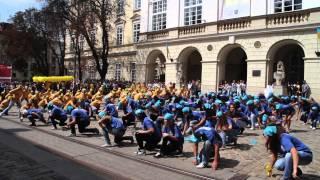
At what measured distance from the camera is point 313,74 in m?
25.0

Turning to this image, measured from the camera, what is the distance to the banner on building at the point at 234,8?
28750 millimetres

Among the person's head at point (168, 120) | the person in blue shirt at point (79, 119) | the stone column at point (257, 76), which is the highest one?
the stone column at point (257, 76)

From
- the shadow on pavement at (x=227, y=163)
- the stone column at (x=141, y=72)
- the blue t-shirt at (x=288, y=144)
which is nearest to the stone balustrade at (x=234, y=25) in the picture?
the stone column at (x=141, y=72)

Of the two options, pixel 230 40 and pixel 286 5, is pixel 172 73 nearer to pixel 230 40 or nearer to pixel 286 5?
pixel 230 40

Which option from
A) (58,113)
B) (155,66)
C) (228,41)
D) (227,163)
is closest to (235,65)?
(228,41)

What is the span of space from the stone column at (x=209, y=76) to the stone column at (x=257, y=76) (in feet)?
11.1

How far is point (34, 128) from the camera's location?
55.0ft

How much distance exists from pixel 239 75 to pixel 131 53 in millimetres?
14149

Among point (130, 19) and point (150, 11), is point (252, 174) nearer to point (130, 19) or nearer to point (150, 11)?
point (150, 11)

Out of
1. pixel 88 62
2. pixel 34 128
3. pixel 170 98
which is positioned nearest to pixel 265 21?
pixel 170 98

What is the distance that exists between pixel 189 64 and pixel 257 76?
9.70 m

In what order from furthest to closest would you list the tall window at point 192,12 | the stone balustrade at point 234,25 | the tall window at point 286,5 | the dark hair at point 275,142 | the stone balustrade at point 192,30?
1. the tall window at point 192,12
2. the stone balustrade at point 192,30
3. the stone balustrade at point 234,25
4. the tall window at point 286,5
5. the dark hair at point 275,142

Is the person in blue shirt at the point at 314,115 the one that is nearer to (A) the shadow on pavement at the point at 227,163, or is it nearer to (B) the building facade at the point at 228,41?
(A) the shadow on pavement at the point at 227,163

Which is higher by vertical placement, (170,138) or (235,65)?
(235,65)
